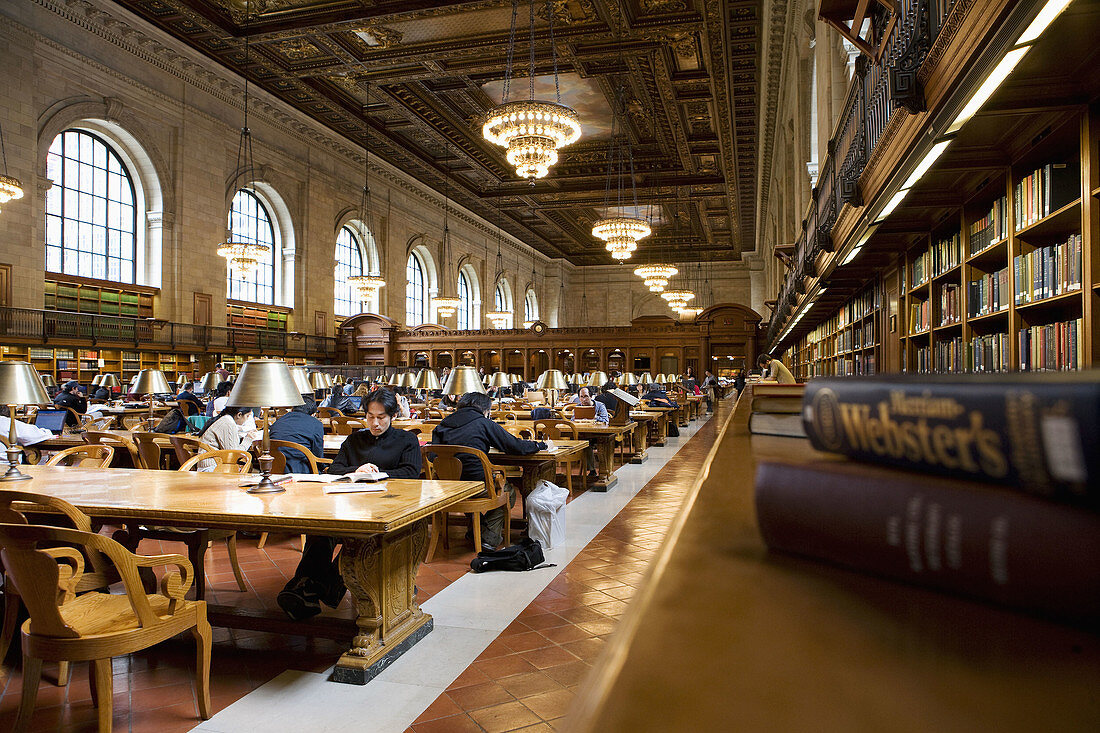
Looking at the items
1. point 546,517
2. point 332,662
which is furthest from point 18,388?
point 546,517

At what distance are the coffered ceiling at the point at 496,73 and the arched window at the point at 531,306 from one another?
1170cm

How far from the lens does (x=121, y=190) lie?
51.4 ft

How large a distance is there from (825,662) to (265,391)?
11.3 ft

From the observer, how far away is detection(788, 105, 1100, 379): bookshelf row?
3.07m

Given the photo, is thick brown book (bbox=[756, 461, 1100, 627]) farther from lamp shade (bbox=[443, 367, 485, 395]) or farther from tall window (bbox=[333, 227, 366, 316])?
tall window (bbox=[333, 227, 366, 316])

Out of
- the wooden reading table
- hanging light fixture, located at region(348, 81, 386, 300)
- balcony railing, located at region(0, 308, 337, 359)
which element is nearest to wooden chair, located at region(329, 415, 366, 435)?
the wooden reading table

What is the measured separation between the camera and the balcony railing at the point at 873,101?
3.00m

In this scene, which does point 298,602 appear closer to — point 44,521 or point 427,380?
point 44,521

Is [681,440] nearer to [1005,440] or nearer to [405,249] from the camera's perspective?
[1005,440]

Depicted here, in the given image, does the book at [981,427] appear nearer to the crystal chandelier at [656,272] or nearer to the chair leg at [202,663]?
the chair leg at [202,663]

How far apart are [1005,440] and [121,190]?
18623mm

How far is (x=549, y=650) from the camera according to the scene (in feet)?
10.7

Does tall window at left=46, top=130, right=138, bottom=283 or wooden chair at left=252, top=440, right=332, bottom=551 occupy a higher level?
tall window at left=46, top=130, right=138, bottom=283

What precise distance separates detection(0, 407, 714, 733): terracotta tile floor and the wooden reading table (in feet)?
0.59
